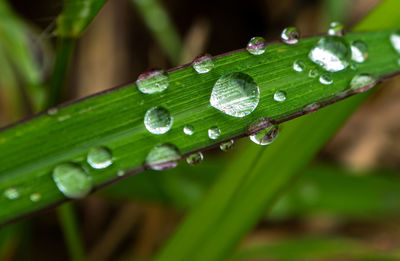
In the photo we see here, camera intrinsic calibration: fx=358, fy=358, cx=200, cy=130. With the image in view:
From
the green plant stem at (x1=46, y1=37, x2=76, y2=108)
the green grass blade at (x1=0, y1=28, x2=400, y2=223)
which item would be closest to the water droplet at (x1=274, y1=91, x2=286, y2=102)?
the green grass blade at (x1=0, y1=28, x2=400, y2=223)

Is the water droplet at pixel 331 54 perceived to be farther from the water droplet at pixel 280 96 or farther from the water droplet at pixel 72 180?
the water droplet at pixel 72 180

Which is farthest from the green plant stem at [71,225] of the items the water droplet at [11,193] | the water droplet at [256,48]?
the water droplet at [256,48]

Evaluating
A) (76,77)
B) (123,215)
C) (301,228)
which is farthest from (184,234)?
(76,77)

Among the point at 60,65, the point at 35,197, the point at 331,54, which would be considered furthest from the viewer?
the point at 60,65

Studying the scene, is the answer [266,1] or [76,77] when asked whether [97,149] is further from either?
[266,1]

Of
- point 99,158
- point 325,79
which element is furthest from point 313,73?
point 99,158

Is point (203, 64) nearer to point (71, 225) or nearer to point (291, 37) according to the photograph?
point (291, 37)
